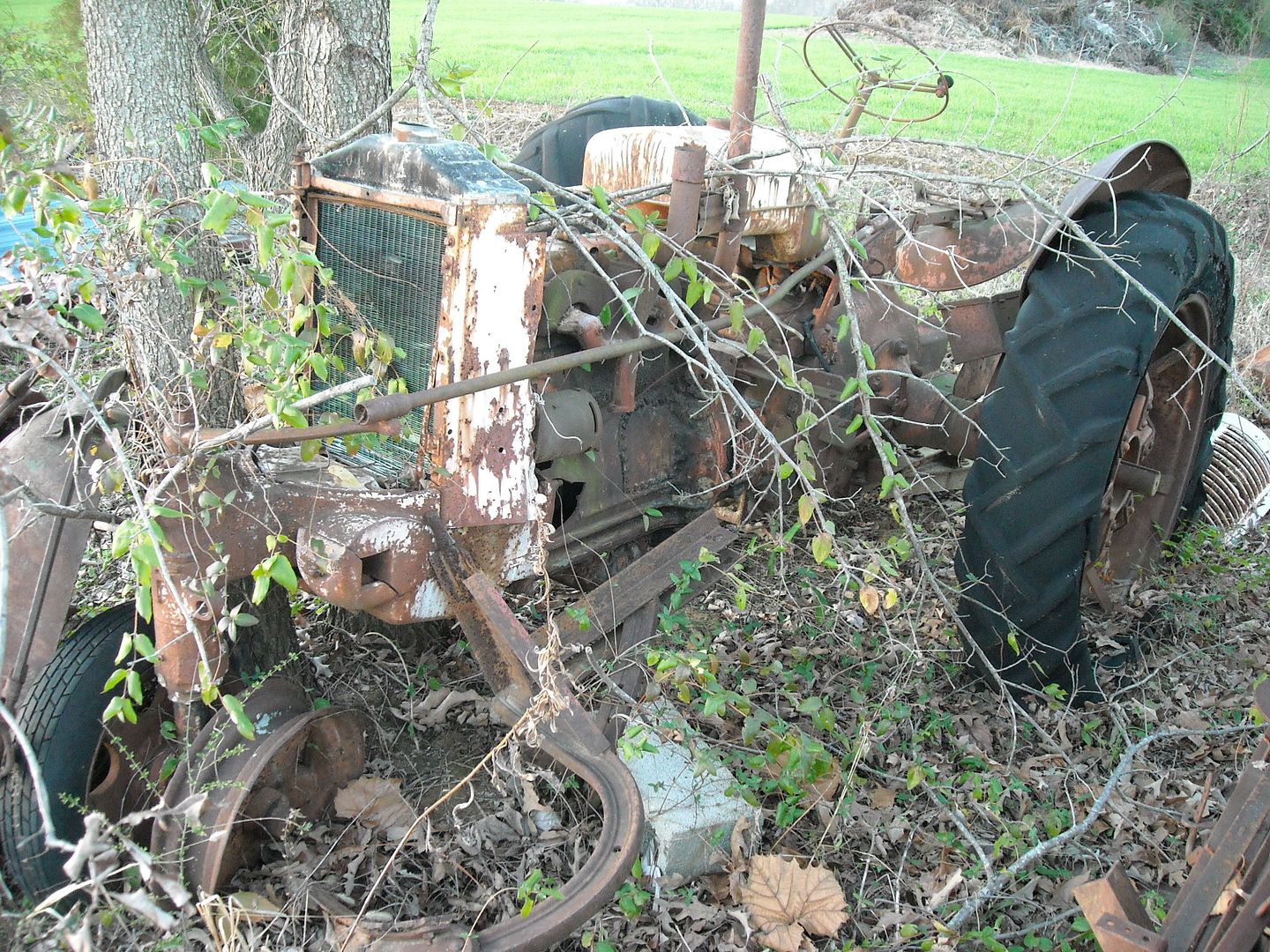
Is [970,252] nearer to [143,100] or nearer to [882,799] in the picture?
[882,799]

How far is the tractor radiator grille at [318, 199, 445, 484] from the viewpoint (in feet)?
8.07

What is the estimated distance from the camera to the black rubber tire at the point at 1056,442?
2830 millimetres

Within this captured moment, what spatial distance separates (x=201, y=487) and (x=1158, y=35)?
2146 cm

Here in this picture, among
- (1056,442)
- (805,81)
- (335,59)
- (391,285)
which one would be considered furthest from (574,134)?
(805,81)

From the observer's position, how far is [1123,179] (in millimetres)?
3318

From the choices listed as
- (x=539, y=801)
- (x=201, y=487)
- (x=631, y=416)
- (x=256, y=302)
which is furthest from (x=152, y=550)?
(x=631, y=416)

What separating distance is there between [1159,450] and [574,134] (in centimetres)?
269

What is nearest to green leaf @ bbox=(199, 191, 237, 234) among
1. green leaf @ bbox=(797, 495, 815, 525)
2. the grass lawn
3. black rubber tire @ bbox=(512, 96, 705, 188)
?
green leaf @ bbox=(797, 495, 815, 525)

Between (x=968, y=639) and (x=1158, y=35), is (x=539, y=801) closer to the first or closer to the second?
(x=968, y=639)

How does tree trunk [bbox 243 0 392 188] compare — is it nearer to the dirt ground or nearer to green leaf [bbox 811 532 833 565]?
the dirt ground

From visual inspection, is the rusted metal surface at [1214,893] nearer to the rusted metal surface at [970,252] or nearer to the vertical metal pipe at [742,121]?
the rusted metal surface at [970,252]

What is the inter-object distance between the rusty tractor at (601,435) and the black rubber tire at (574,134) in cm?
95

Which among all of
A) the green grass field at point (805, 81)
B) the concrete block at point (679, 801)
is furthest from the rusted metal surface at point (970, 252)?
the green grass field at point (805, 81)

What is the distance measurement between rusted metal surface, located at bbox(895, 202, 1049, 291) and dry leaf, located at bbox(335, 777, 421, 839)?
2.18 m
